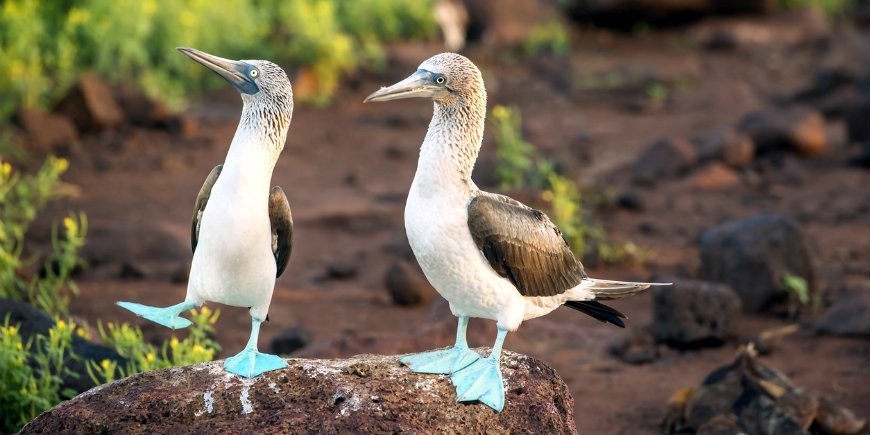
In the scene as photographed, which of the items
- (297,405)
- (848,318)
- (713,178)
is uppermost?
(297,405)

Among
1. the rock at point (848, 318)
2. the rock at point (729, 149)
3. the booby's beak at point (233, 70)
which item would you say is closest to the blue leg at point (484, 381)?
the booby's beak at point (233, 70)

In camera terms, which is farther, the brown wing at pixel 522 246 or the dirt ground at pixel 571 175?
the dirt ground at pixel 571 175

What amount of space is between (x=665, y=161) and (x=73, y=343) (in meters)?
7.93

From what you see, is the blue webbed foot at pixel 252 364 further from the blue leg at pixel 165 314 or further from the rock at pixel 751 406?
the rock at pixel 751 406

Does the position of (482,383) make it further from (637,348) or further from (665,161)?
(665,161)

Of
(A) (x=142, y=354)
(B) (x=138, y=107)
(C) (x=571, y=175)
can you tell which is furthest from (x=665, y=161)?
(A) (x=142, y=354)

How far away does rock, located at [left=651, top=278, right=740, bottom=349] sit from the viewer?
26.2 feet

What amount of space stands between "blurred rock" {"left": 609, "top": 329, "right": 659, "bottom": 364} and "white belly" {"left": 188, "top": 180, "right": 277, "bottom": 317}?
12.5ft

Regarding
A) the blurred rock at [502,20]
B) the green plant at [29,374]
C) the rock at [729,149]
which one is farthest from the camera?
the blurred rock at [502,20]

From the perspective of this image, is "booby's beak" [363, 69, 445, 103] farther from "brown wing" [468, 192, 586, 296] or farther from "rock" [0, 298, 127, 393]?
"rock" [0, 298, 127, 393]

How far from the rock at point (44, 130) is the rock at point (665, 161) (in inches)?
242

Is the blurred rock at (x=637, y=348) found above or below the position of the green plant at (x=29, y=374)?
below

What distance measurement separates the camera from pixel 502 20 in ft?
63.6

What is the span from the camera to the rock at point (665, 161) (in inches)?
497
